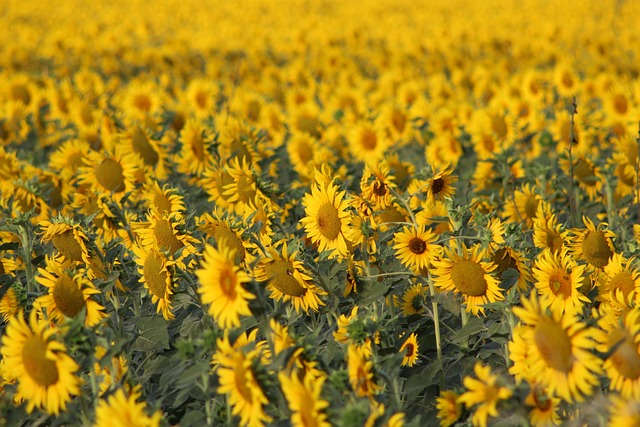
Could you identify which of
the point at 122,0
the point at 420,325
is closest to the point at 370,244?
the point at 420,325

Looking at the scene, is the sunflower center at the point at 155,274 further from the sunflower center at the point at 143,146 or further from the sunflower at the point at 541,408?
the sunflower center at the point at 143,146

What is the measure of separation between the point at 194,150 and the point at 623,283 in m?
3.47

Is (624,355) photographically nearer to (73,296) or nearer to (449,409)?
(449,409)

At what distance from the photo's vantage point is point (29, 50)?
47.3 feet

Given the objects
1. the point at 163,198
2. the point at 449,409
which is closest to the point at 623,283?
the point at 449,409

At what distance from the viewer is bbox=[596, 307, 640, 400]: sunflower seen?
2.58m

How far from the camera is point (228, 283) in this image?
2701 millimetres

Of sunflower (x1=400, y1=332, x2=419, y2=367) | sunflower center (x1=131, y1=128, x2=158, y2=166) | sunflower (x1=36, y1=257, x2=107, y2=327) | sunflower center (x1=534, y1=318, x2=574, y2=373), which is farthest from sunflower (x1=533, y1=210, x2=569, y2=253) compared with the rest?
sunflower center (x1=131, y1=128, x2=158, y2=166)

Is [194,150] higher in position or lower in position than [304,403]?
higher

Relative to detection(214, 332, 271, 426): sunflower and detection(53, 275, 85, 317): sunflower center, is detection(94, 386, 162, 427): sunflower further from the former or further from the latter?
detection(53, 275, 85, 317): sunflower center

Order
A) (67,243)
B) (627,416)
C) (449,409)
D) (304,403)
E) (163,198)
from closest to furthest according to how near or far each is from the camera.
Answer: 1. (627,416)
2. (304,403)
3. (449,409)
4. (67,243)
5. (163,198)

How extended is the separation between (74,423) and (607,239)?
2576mm

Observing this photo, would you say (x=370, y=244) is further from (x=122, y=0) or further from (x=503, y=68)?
(x=122, y=0)

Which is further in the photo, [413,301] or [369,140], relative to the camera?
[369,140]
